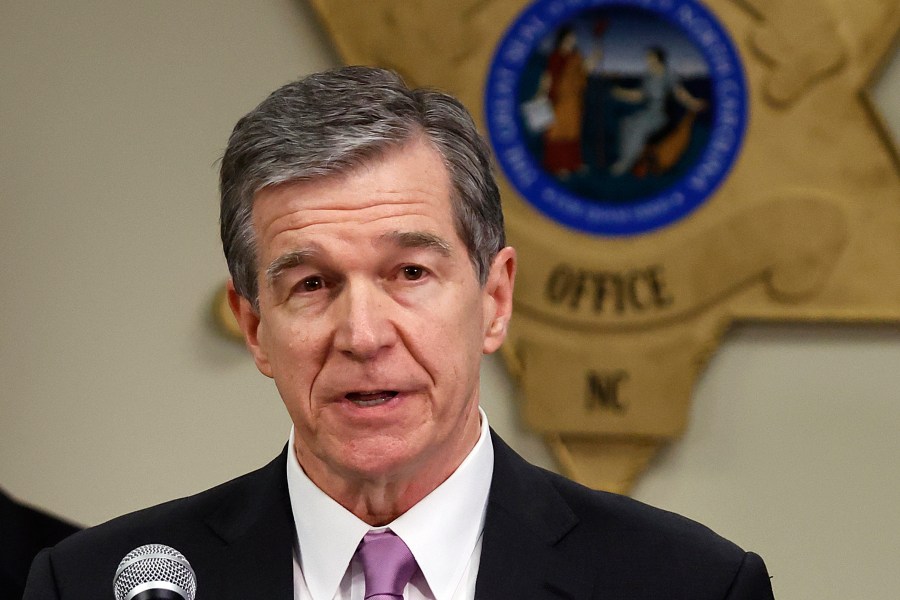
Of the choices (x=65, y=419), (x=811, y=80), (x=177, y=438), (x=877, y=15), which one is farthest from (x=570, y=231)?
(x=65, y=419)

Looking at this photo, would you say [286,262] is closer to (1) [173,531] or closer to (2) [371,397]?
(2) [371,397]

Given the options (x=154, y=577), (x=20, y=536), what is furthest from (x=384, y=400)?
(x=20, y=536)

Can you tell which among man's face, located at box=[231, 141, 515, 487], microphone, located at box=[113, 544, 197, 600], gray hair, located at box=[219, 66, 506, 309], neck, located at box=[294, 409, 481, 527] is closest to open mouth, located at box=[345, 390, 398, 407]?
man's face, located at box=[231, 141, 515, 487]

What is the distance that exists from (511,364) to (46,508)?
1.23m

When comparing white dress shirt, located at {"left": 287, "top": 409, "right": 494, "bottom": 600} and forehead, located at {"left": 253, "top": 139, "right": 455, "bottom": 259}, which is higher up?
forehead, located at {"left": 253, "top": 139, "right": 455, "bottom": 259}

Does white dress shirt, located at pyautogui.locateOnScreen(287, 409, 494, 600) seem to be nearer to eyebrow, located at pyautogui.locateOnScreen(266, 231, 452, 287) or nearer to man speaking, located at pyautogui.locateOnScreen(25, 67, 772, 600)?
man speaking, located at pyautogui.locateOnScreen(25, 67, 772, 600)

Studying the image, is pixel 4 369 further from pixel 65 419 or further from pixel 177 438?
pixel 177 438

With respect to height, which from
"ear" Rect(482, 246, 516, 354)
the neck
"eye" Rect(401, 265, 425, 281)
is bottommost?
the neck

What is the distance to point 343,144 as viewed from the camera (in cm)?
167

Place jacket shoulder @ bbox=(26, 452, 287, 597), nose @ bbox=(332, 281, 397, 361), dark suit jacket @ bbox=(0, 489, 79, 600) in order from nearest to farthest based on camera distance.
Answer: nose @ bbox=(332, 281, 397, 361), jacket shoulder @ bbox=(26, 452, 287, 597), dark suit jacket @ bbox=(0, 489, 79, 600)

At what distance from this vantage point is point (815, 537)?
311 cm

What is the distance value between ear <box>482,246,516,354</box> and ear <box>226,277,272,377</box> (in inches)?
11.7

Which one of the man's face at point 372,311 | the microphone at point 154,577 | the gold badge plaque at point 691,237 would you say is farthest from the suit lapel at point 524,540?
the gold badge plaque at point 691,237

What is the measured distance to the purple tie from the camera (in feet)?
5.60
